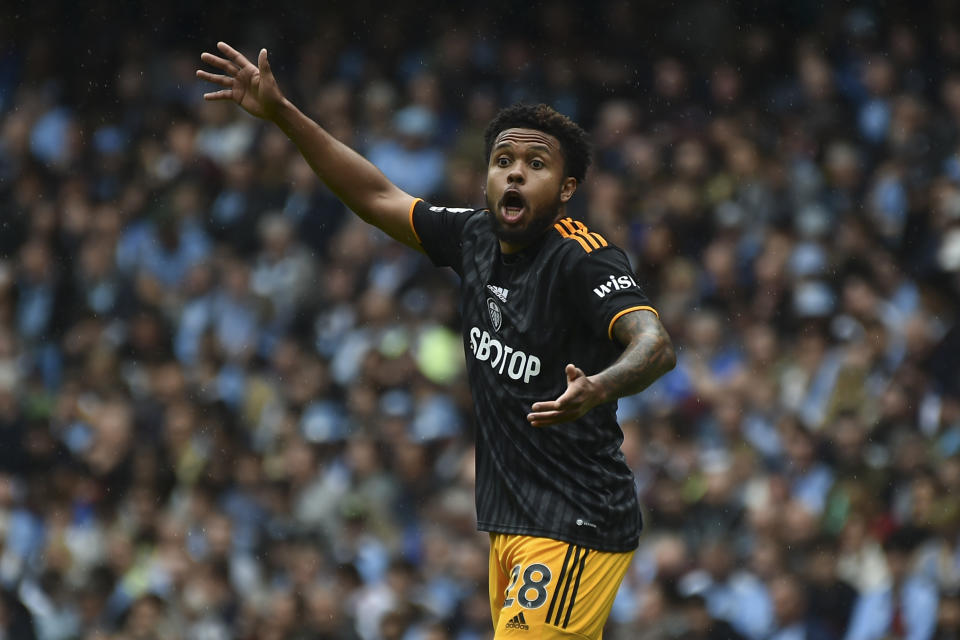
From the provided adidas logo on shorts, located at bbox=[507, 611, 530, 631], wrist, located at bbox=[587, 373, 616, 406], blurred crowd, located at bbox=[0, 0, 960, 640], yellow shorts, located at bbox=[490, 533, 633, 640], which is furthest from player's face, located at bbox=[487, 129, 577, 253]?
blurred crowd, located at bbox=[0, 0, 960, 640]

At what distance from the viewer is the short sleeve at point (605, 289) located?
434cm

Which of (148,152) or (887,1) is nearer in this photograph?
(887,1)

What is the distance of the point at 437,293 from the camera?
34.4 feet

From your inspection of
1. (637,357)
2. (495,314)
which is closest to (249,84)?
(495,314)

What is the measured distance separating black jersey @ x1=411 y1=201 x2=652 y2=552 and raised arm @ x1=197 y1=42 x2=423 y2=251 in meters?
0.63

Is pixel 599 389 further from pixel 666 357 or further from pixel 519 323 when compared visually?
pixel 519 323

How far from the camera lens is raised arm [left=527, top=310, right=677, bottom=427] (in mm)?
3891

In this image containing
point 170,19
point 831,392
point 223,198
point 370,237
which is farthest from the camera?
point 170,19

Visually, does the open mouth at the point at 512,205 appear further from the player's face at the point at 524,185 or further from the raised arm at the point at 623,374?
the raised arm at the point at 623,374

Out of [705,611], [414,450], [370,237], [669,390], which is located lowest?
[705,611]

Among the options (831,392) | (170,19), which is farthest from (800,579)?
(170,19)

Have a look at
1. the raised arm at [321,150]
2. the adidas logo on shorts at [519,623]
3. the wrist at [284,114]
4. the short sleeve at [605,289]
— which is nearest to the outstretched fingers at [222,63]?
the raised arm at [321,150]

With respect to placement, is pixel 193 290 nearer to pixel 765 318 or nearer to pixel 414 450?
pixel 414 450

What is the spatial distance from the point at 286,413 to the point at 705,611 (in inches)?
144
